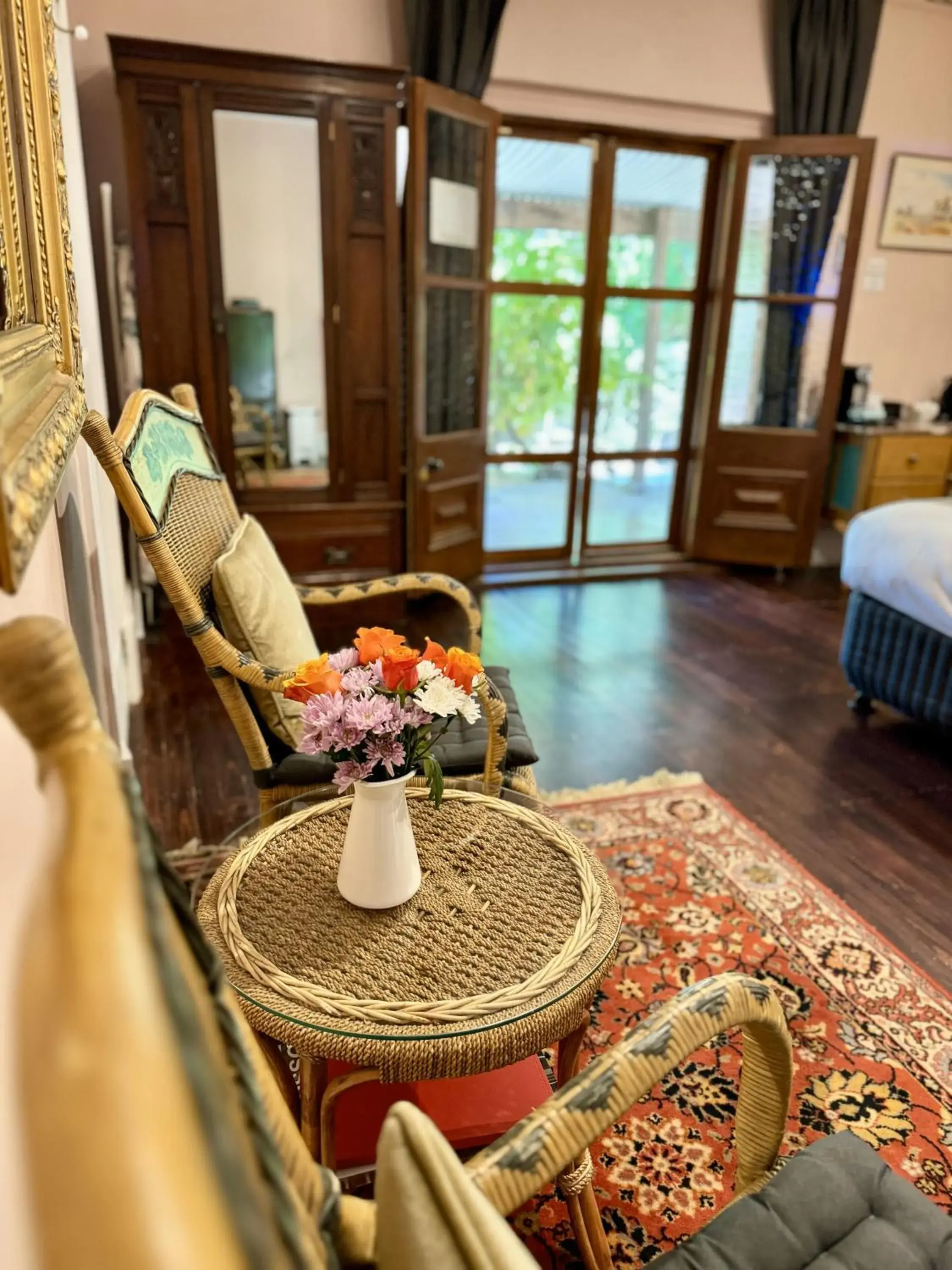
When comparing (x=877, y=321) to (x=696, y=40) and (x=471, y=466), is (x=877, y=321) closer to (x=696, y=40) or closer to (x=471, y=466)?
(x=696, y=40)

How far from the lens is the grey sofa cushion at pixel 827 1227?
34.7 inches

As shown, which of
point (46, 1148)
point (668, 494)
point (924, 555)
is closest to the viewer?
point (46, 1148)

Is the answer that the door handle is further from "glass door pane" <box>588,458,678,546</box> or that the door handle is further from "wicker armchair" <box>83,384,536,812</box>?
"wicker armchair" <box>83,384,536,812</box>

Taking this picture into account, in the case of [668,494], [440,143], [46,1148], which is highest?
[440,143]

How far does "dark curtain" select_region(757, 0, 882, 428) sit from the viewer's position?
4238 millimetres

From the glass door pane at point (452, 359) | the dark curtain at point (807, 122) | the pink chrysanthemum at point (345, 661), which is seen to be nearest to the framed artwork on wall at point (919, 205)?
the dark curtain at point (807, 122)

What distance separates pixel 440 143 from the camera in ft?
12.0

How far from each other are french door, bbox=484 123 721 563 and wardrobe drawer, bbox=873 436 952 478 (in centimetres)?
105

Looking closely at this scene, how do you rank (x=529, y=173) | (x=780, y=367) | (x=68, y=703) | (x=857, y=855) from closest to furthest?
(x=68, y=703) < (x=857, y=855) < (x=529, y=173) < (x=780, y=367)

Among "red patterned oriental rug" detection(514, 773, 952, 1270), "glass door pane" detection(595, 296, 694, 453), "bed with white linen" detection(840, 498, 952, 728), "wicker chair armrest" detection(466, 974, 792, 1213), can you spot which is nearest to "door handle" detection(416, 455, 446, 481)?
"glass door pane" detection(595, 296, 694, 453)

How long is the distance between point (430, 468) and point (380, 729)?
2973mm

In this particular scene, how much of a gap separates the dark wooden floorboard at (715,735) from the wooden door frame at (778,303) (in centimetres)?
72

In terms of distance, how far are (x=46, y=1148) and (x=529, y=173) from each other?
15.9 ft

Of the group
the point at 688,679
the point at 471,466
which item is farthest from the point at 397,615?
the point at 688,679
